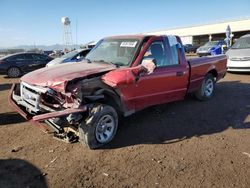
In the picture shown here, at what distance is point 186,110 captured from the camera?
7.01 metres

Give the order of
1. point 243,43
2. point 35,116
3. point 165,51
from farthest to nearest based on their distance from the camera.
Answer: point 243,43
point 165,51
point 35,116

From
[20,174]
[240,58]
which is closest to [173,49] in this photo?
[20,174]

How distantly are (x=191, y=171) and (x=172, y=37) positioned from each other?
11.7 feet

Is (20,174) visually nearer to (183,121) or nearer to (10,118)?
(10,118)

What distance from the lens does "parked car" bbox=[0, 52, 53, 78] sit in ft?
49.2

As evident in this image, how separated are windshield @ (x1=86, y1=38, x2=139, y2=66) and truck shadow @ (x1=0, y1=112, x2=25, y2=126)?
220 cm

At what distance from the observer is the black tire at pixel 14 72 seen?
15070 mm

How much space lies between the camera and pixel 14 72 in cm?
1524

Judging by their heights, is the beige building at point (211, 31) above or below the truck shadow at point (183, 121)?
above

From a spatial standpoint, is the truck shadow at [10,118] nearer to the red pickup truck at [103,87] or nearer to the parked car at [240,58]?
the red pickup truck at [103,87]

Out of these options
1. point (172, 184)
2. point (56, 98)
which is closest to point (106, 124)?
point (56, 98)

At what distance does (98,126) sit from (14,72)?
480 inches

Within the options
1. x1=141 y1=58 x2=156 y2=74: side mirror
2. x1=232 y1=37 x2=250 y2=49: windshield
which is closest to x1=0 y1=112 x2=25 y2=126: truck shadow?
x1=141 y1=58 x2=156 y2=74: side mirror

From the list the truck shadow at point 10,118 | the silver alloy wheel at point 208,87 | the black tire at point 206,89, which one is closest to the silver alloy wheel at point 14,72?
the truck shadow at point 10,118
